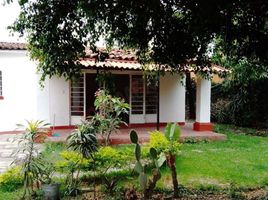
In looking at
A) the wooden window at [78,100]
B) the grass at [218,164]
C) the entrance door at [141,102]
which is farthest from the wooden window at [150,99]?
the grass at [218,164]

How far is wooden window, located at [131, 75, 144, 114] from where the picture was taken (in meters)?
18.2

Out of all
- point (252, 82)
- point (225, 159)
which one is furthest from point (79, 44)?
point (252, 82)

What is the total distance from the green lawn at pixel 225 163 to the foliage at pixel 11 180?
3327 mm

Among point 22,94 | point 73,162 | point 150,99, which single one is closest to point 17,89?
point 22,94

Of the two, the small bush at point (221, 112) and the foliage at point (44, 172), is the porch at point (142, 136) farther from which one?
the foliage at point (44, 172)

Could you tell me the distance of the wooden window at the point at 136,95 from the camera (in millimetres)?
18172

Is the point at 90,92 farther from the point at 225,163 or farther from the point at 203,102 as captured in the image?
the point at 225,163

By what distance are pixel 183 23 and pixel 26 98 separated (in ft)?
37.5

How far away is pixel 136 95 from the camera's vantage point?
18.2m

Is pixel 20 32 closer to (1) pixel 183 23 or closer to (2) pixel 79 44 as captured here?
(2) pixel 79 44

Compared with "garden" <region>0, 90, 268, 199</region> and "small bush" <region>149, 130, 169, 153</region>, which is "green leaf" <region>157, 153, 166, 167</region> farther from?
"small bush" <region>149, 130, 169, 153</region>

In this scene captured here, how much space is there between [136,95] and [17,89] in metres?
5.22

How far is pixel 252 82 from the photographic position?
2036 centimetres

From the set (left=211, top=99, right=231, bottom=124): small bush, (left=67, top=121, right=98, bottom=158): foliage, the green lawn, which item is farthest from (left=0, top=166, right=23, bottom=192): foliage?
(left=211, top=99, right=231, bottom=124): small bush
